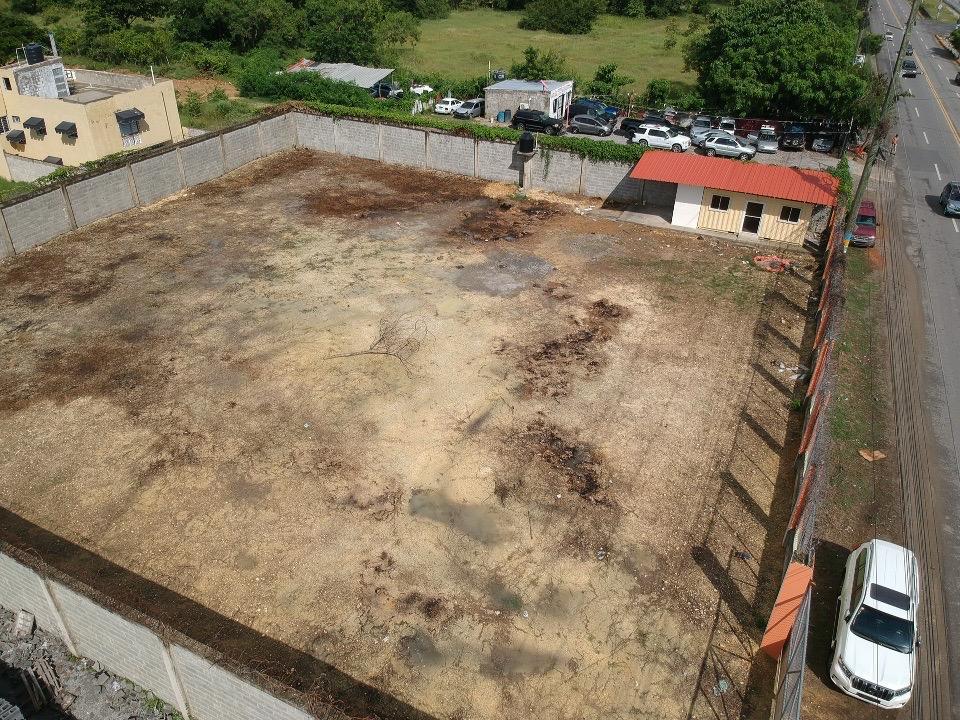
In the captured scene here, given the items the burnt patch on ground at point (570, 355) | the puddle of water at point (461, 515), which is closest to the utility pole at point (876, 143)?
the burnt patch on ground at point (570, 355)

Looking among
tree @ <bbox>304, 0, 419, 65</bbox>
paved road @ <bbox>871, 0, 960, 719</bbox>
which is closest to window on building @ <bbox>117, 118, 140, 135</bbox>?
tree @ <bbox>304, 0, 419, 65</bbox>

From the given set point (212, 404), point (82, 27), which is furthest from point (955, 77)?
point (82, 27)

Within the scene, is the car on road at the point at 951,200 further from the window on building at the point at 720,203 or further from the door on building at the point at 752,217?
the window on building at the point at 720,203

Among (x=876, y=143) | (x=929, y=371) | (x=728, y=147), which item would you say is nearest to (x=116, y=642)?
(x=929, y=371)

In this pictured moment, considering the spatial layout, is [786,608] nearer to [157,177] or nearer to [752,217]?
[752,217]

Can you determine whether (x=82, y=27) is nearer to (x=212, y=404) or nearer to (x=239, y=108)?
(x=239, y=108)

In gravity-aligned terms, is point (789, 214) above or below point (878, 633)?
above
